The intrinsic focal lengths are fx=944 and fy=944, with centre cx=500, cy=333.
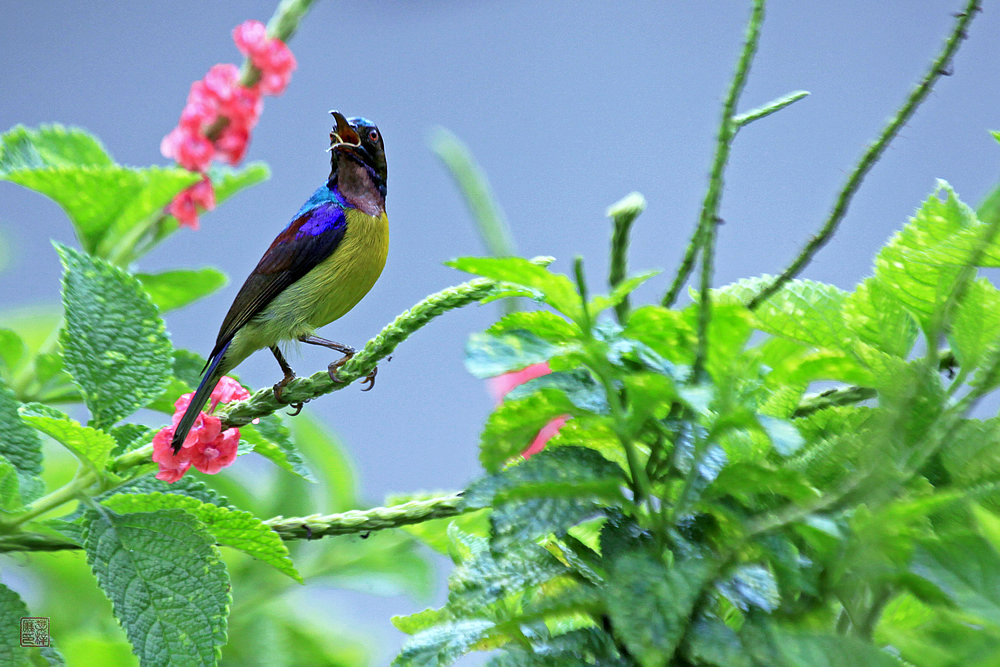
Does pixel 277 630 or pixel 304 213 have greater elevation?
pixel 304 213

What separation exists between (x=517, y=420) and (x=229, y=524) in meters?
0.31

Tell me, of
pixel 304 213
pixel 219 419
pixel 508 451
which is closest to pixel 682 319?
pixel 508 451

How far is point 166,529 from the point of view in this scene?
0.69 metres

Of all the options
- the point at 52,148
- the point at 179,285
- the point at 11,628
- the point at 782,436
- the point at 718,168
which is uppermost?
the point at 52,148

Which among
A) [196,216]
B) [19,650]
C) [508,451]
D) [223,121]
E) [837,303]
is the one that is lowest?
[19,650]

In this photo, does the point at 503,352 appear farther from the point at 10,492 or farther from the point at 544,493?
the point at 10,492

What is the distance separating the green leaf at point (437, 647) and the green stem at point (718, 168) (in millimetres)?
185

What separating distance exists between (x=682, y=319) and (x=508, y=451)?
0.35 ft

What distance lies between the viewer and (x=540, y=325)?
0.47 m

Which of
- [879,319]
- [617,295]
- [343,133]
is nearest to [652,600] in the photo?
[617,295]

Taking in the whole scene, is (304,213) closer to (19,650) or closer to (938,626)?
(19,650)

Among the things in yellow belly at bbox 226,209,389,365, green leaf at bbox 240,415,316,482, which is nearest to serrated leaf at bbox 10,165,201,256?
yellow belly at bbox 226,209,389,365

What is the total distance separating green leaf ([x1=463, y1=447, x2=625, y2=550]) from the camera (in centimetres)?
43

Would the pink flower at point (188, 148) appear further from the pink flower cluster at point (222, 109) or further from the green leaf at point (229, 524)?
the green leaf at point (229, 524)
